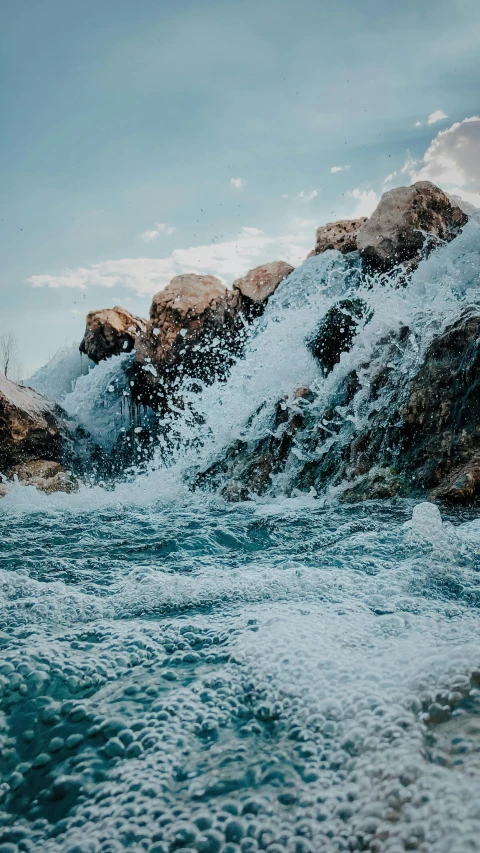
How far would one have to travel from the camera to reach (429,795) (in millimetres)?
947

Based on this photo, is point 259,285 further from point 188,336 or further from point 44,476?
point 44,476

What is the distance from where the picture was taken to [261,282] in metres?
11.9

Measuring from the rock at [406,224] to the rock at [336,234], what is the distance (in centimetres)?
155

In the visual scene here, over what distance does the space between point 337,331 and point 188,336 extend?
512 cm

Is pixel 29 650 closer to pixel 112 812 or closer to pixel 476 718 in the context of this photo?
pixel 112 812

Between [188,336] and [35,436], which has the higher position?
[188,336]

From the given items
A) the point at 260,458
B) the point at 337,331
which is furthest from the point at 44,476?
the point at 337,331

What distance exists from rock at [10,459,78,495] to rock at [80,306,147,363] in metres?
4.28

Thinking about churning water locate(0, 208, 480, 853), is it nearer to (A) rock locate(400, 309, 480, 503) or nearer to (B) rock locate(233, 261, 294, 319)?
(A) rock locate(400, 309, 480, 503)

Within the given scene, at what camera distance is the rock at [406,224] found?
9109 millimetres

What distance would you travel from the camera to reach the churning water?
0.96m

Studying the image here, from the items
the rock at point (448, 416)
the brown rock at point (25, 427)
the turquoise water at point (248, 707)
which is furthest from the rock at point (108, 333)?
the turquoise water at point (248, 707)

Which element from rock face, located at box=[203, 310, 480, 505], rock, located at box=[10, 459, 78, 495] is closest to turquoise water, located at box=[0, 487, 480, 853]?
rock face, located at box=[203, 310, 480, 505]

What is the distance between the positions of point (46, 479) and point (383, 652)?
8415mm
